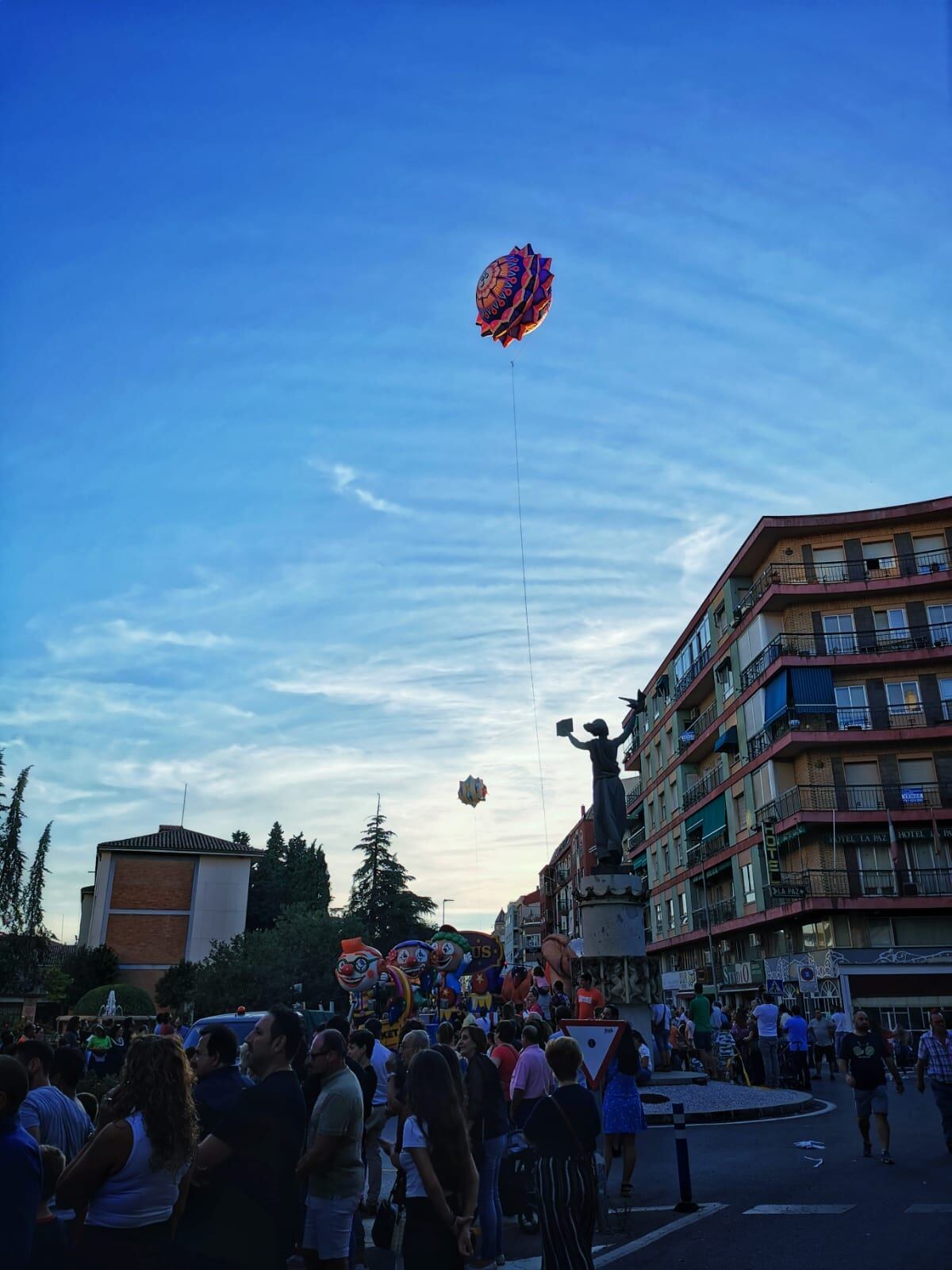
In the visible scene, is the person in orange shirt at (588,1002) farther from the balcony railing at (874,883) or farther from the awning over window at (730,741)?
the awning over window at (730,741)

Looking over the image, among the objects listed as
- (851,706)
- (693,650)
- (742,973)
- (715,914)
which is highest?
(693,650)

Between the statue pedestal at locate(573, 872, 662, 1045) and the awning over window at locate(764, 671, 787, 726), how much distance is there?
782 inches

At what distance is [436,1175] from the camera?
14.8 ft

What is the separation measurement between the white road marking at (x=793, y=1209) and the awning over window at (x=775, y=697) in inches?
1135

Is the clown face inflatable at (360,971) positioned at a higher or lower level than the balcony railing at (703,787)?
lower

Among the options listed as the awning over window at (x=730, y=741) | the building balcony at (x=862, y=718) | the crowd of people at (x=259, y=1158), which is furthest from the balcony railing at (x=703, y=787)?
the crowd of people at (x=259, y=1158)

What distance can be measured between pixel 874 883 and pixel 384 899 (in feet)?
158

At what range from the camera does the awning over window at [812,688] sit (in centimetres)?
3609

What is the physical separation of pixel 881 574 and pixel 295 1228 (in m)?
37.5

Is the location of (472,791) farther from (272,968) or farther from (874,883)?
(874,883)

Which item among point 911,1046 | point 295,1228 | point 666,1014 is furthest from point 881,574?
point 295,1228

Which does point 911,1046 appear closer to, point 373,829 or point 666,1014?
point 666,1014

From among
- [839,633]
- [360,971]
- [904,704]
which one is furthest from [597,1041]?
[839,633]

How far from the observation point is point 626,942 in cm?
1823
